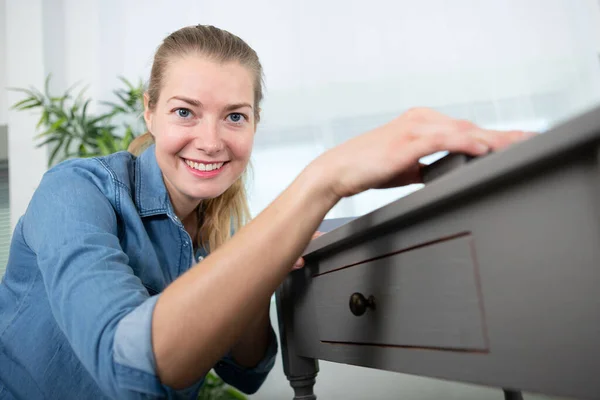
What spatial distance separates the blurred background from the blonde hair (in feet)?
2.66

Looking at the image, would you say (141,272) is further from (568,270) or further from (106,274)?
(568,270)

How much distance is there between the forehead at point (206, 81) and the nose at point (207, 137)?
0.14ft

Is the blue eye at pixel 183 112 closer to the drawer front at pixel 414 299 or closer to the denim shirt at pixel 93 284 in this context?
the denim shirt at pixel 93 284

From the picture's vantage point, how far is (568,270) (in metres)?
0.36

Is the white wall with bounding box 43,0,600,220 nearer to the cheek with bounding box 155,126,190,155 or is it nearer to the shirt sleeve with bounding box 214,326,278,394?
the shirt sleeve with bounding box 214,326,278,394

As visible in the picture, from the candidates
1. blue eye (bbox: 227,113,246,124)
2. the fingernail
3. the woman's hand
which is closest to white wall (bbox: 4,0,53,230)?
blue eye (bbox: 227,113,246,124)

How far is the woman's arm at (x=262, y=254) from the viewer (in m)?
0.55

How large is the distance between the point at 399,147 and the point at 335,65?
6.71 feet

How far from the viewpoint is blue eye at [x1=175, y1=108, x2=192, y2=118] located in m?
1.03

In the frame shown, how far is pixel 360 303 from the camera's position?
2.15ft

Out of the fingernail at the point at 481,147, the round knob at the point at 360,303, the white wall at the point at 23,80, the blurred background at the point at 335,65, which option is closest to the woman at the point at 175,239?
the fingernail at the point at 481,147

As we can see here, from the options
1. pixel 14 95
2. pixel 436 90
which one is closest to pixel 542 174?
pixel 436 90

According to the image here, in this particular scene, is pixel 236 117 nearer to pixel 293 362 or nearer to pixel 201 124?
pixel 201 124

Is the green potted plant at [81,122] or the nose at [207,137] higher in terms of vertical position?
the green potted plant at [81,122]
